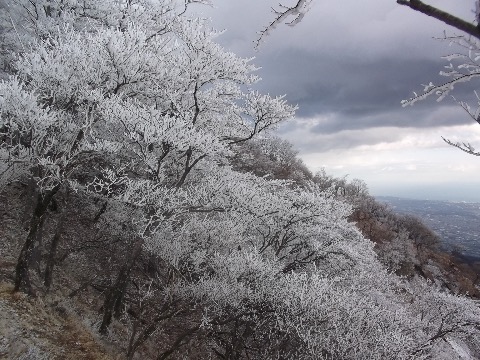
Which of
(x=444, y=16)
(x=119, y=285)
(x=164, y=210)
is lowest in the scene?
(x=119, y=285)

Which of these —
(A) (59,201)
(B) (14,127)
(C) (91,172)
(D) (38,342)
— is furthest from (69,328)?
(A) (59,201)

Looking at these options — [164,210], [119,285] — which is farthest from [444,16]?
[119,285]

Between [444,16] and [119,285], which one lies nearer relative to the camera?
[444,16]

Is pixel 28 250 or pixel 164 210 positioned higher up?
pixel 164 210

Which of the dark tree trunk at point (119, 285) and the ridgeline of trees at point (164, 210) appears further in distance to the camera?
the dark tree trunk at point (119, 285)

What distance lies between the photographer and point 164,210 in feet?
45.7

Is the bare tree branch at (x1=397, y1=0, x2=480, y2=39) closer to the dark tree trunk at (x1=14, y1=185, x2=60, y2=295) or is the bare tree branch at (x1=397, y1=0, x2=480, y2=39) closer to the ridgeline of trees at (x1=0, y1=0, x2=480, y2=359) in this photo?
the ridgeline of trees at (x1=0, y1=0, x2=480, y2=359)

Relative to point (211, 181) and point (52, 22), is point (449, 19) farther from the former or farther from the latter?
point (52, 22)

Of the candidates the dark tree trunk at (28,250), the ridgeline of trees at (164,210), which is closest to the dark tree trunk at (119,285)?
the ridgeline of trees at (164,210)

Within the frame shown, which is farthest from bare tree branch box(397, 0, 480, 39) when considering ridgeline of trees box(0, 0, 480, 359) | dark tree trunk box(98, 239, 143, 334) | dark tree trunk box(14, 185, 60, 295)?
dark tree trunk box(98, 239, 143, 334)

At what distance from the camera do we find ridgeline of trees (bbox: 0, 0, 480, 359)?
1330 cm

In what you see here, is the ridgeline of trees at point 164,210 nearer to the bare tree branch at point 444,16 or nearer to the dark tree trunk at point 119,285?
the dark tree trunk at point 119,285

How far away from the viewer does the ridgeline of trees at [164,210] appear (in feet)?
43.7

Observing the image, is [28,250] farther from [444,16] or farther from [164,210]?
[444,16]
